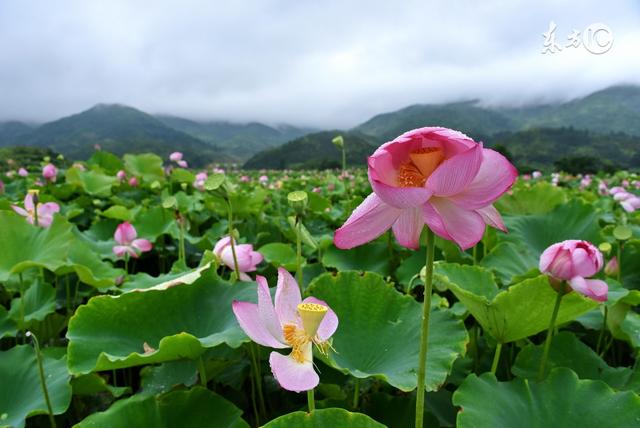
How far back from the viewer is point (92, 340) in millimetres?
1065

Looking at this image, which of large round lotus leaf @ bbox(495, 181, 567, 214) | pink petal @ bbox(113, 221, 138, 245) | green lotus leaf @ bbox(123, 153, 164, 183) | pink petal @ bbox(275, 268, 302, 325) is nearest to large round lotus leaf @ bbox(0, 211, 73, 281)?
pink petal @ bbox(113, 221, 138, 245)

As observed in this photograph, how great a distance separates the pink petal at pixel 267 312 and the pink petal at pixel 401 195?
21 cm

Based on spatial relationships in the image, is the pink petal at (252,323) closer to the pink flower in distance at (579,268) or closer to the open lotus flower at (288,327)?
the open lotus flower at (288,327)

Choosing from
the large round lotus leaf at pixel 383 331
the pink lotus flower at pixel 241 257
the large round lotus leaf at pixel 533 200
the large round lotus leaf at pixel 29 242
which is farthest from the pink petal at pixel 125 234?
the large round lotus leaf at pixel 533 200

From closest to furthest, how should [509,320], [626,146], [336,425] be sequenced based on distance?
[336,425], [509,320], [626,146]

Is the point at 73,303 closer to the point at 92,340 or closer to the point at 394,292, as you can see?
the point at 92,340

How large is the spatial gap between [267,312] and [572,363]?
89 centimetres

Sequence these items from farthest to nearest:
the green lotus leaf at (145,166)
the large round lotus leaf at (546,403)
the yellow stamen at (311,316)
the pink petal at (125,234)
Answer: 1. the green lotus leaf at (145,166)
2. the pink petal at (125,234)
3. the large round lotus leaf at (546,403)
4. the yellow stamen at (311,316)

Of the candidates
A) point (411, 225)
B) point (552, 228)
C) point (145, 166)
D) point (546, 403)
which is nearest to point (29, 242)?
point (411, 225)

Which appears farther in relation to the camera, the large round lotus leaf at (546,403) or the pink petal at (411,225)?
the large round lotus leaf at (546,403)

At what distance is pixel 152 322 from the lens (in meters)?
1.12

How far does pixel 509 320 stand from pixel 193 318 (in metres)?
0.71

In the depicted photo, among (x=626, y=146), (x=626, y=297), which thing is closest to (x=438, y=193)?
(x=626, y=297)

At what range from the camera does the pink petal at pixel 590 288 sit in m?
0.88
